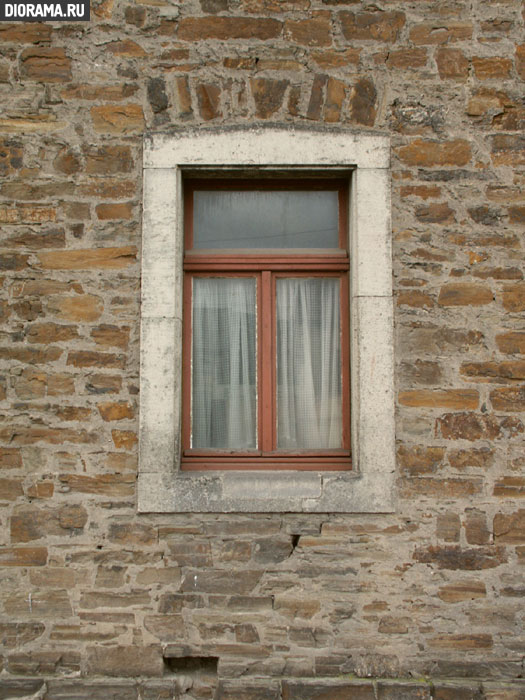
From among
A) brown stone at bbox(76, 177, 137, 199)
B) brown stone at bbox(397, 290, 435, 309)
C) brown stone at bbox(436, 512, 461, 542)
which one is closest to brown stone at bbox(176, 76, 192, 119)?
brown stone at bbox(76, 177, 137, 199)

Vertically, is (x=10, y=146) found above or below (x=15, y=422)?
above

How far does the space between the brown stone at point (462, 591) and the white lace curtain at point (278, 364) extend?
95 cm

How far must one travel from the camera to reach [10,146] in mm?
3566

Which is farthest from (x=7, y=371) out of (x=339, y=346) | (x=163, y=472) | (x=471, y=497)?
(x=471, y=497)

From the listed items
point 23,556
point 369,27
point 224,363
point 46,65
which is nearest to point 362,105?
point 369,27

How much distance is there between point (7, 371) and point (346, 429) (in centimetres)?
189

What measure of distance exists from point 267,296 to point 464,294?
3.59 ft

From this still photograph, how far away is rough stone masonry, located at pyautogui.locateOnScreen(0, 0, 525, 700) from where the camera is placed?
10.9 ft

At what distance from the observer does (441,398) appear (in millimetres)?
3445

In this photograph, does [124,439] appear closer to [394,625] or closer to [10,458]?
[10,458]

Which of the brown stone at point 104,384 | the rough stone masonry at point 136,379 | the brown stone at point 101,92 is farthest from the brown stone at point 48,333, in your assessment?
the brown stone at point 101,92

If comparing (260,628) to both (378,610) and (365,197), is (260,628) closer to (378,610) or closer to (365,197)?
(378,610)

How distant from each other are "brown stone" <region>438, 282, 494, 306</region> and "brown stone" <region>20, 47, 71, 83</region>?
2405 mm

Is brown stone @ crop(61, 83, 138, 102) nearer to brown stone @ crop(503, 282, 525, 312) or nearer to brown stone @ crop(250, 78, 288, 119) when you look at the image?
brown stone @ crop(250, 78, 288, 119)
